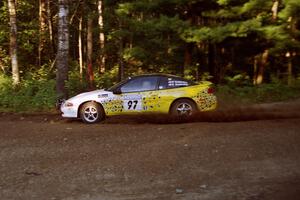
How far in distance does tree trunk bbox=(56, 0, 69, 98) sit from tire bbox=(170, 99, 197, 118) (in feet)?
17.2

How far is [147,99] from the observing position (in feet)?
47.5

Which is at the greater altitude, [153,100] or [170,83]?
[170,83]

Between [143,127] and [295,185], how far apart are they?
596cm

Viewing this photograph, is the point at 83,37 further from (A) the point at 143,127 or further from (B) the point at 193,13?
(A) the point at 143,127

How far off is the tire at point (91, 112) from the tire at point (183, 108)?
2.03 m

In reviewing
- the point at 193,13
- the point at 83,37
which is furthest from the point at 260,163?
the point at 83,37

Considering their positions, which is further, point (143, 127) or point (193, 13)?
point (193, 13)

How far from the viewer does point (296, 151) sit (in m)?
9.73

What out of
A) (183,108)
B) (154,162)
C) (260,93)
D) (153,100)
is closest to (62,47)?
(153,100)

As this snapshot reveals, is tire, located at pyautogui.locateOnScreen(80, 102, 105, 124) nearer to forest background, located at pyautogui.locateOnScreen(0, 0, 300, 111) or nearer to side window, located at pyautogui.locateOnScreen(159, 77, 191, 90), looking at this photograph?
side window, located at pyautogui.locateOnScreen(159, 77, 191, 90)

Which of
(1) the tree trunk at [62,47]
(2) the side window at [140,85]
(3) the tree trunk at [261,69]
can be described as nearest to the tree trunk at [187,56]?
(3) the tree trunk at [261,69]

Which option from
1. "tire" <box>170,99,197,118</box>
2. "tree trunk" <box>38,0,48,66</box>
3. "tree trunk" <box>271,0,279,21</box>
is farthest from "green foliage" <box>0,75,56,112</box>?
"tree trunk" <box>38,0,48,66</box>

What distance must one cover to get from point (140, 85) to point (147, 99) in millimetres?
467

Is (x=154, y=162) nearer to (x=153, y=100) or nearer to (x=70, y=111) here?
(x=153, y=100)
